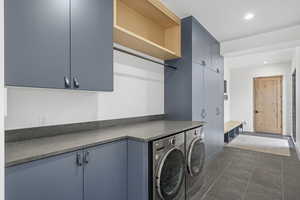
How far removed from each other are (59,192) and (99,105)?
1.01 meters

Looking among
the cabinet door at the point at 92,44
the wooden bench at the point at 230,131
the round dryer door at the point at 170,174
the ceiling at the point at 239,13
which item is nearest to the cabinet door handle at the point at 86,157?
the cabinet door at the point at 92,44

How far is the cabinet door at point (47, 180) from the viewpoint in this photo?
843 mm

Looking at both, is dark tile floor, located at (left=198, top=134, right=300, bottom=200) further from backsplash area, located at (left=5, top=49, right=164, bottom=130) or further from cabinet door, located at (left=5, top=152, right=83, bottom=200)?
cabinet door, located at (left=5, top=152, right=83, bottom=200)

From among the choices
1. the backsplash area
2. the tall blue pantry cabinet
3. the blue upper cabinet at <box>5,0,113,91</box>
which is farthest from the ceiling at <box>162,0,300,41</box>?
the blue upper cabinet at <box>5,0,113,91</box>

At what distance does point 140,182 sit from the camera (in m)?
1.38

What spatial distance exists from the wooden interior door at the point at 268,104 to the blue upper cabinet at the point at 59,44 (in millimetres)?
6618

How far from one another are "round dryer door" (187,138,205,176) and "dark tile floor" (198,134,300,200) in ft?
1.14

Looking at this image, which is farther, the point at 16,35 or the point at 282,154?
the point at 282,154

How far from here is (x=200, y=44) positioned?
2.82 meters

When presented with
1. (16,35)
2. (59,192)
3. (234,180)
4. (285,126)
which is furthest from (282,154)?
(16,35)

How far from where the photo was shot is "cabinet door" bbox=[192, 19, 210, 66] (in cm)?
263

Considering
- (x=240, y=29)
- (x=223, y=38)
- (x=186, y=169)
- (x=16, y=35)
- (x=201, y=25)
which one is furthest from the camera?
(x=223, y=38)

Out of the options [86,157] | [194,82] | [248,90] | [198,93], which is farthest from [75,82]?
[248,90]

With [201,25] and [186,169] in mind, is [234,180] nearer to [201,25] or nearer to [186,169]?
[186,169]
